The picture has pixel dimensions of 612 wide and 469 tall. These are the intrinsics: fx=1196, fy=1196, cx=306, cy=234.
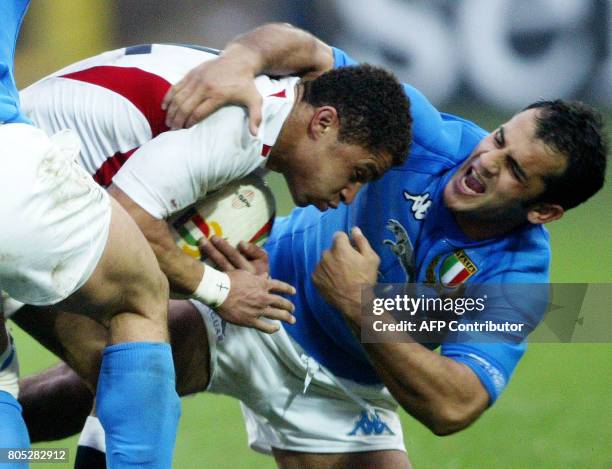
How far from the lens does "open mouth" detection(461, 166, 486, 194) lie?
3762 millimetres

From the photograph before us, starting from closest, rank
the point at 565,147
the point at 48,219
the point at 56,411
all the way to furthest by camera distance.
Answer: the point at 48,219 → the point at 565,147 → the point at 56,411

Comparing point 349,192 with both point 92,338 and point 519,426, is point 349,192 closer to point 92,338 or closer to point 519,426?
point 92,338

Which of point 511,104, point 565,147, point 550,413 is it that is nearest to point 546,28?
point 511,104

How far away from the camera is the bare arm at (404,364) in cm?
362

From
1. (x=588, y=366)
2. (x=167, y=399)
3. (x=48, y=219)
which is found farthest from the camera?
(x=588, y=366)

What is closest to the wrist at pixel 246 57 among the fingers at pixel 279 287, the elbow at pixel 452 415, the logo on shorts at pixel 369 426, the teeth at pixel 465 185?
the fingers at pixel 279 287

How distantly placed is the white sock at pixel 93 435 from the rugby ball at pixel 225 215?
0.70 m

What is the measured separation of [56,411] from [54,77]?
1.20 meters

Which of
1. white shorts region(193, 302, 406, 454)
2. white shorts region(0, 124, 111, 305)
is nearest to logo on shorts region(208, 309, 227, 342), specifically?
white shorts region(193, 302, 406, 454)

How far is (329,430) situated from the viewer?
4141 mm

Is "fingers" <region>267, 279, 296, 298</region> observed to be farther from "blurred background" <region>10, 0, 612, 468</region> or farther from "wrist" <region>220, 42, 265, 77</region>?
"blurred background" <region>10, 0, 612, 468</region>

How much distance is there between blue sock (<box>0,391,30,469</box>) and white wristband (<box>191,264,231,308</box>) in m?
0.66

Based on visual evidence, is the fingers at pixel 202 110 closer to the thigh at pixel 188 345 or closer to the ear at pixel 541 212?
the thigh at pixel 188 345

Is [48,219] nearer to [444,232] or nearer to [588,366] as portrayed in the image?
[444,232]
